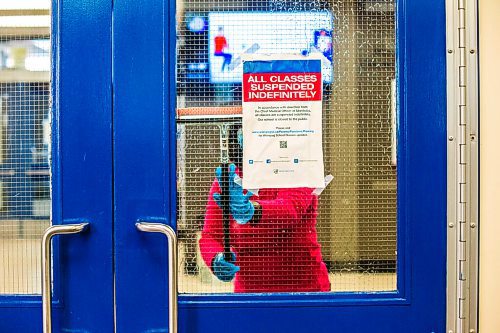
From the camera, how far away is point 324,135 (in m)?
1.28

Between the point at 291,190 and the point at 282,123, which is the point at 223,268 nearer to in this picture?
the point at 291,190

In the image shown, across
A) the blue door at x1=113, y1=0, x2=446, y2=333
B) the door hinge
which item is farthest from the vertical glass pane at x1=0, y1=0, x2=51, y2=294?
the door hinge

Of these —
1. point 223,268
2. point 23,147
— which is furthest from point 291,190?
point 23,147

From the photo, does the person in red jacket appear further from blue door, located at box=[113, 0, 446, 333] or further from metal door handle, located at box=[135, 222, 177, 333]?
metal door handle, located at box=[135, 222, 177, 333]

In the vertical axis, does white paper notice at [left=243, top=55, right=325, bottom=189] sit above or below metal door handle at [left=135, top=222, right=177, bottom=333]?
above

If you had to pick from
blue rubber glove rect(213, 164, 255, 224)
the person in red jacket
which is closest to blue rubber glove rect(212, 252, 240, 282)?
the person in red jacket

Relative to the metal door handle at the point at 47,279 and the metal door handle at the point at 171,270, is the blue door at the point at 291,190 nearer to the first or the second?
the metal door handle at the point at 171,270

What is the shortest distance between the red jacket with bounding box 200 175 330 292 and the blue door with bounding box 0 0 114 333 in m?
0.31

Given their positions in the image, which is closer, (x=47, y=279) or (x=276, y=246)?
(x=47, y=279)

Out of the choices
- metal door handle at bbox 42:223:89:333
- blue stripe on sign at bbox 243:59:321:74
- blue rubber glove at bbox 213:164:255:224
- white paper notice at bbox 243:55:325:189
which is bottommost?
metal door handle at bbox 42:223:89:333

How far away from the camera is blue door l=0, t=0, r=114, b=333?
126 cm

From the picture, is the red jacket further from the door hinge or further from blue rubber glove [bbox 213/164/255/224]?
the door hinge

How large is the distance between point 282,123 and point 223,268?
0.46 metres

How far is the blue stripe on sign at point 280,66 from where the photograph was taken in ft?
4.18
